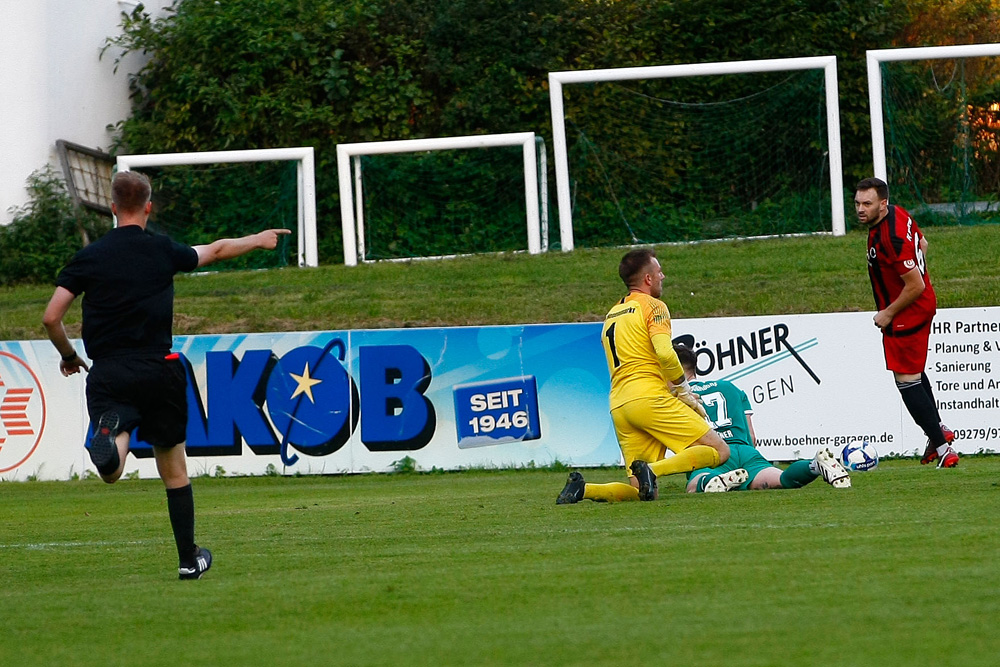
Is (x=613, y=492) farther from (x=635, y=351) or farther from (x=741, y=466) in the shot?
(x=741, y=466)

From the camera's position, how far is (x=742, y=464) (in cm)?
938

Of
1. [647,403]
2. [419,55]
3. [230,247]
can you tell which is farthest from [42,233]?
[230,247]

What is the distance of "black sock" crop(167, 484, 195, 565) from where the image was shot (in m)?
5.92

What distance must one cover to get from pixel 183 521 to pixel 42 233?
59.5ft

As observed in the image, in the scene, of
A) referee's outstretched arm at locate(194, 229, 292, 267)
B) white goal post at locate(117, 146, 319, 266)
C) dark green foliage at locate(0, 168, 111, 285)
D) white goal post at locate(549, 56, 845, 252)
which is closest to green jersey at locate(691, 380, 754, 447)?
referee's outstretched arm at locate(194, 229, 292, 267)

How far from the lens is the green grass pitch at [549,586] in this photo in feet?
13.3

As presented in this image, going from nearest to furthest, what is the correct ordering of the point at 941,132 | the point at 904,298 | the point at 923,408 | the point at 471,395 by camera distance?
the point at 904,298, the point at 923,408, the point at 471,395, the point at 941,132

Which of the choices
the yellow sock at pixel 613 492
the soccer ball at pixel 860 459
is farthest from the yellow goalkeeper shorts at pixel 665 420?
the soccer ball at pixel 860 459

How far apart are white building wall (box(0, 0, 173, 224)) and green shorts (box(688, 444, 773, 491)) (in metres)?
17.2

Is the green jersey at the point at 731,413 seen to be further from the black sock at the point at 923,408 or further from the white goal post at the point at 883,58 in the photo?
the white goal post at the point at 883,58

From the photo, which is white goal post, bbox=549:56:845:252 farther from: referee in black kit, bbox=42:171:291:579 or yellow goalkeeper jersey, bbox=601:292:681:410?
referee in black kit, bbox=42:171:291:579

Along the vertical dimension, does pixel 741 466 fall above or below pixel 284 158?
below

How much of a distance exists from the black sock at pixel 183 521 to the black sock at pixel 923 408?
214 inches

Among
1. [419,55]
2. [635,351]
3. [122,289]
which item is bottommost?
[635,351]
